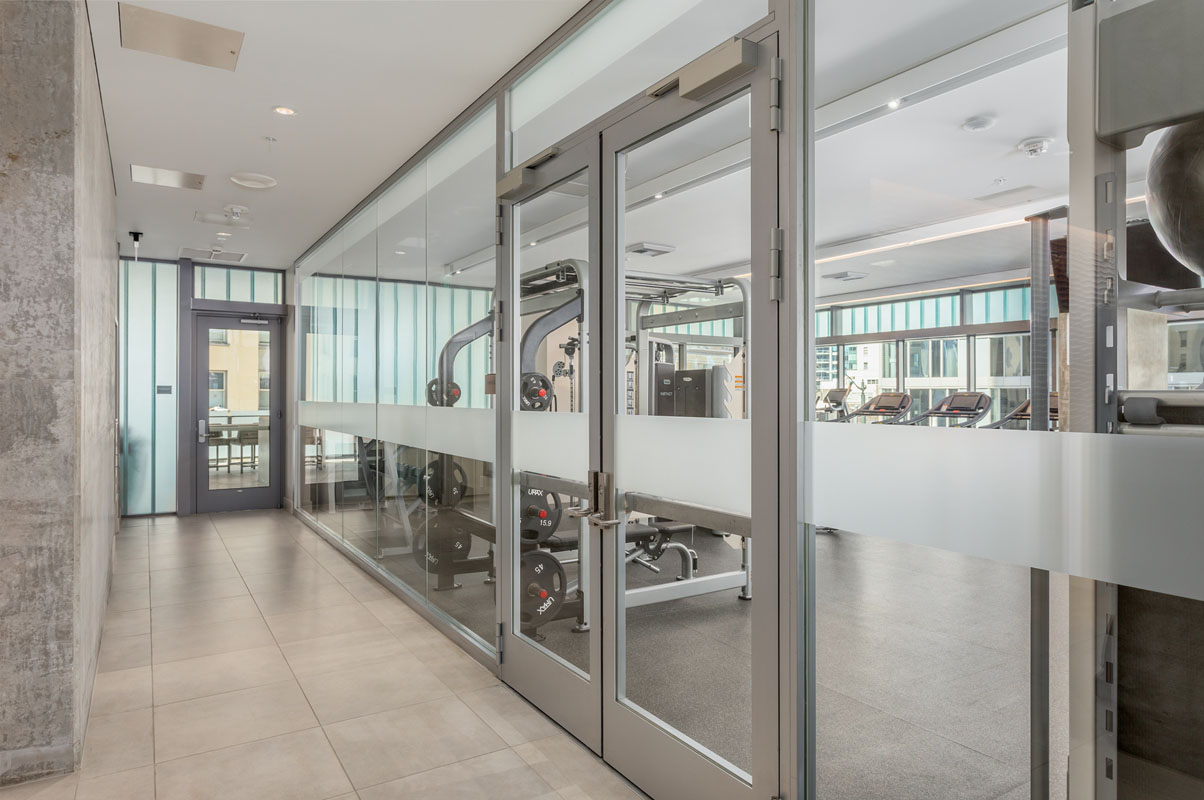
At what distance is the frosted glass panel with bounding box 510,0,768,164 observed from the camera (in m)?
2.42

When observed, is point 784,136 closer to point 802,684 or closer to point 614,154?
point 614,154

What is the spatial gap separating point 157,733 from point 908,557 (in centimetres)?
305

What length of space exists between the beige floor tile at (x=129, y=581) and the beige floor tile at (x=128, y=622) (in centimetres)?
67

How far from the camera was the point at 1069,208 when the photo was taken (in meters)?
1.44

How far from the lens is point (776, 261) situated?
6.80ft

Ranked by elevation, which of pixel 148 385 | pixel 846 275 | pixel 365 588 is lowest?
pixel 365 588

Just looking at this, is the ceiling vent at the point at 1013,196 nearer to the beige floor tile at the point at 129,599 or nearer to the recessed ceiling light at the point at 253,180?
the recessed ceiling light at the point at 253,180

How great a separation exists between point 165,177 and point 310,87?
92.3 inches

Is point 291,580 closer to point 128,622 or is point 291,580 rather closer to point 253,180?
point 128,622

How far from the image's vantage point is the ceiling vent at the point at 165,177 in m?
5.27

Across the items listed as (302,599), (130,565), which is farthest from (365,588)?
(130,565)

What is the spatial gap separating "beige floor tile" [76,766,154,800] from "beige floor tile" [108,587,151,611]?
8.27ft

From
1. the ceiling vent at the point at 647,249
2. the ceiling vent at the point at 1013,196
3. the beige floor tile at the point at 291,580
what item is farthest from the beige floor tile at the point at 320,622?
the ceiling vent at the point at 1013,196

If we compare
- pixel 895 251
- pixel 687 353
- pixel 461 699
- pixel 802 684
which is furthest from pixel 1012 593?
pixel 461 699
